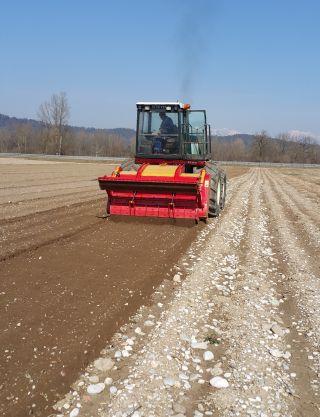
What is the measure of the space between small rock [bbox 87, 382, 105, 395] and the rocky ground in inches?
0.5

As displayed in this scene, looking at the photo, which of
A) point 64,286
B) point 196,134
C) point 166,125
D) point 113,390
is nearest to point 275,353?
point 113,390

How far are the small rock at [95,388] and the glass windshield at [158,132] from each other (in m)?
7.74

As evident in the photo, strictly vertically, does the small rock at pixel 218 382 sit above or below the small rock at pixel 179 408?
above

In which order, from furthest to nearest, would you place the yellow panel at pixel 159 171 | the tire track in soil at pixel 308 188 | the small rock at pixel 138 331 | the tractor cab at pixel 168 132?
the tire track in soil at pixel 308 188 < the tractor cab at pixel 168 132 < the yellow panel at pixel 159 171 < the small rock at pixel 138 331

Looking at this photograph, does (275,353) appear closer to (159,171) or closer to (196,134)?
(159,171)

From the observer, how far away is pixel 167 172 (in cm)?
923

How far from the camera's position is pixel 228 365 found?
360 centimetres

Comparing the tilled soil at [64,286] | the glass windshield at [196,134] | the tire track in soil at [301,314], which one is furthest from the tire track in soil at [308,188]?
the tilled soil at [64,286]

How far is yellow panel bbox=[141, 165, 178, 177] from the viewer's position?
910 centimetres

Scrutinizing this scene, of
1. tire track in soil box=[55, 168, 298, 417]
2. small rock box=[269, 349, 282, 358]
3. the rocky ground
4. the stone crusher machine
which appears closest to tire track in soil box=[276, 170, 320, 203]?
the stone crusher machine

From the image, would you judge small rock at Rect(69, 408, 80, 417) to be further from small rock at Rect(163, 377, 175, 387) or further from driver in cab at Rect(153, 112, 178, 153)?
driver in cab at Rect(153, 112, 178, 153)

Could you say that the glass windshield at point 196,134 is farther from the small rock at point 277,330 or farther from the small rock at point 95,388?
the small rock at point 95,388

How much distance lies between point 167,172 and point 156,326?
5.41 metres

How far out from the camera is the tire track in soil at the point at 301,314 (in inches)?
128
